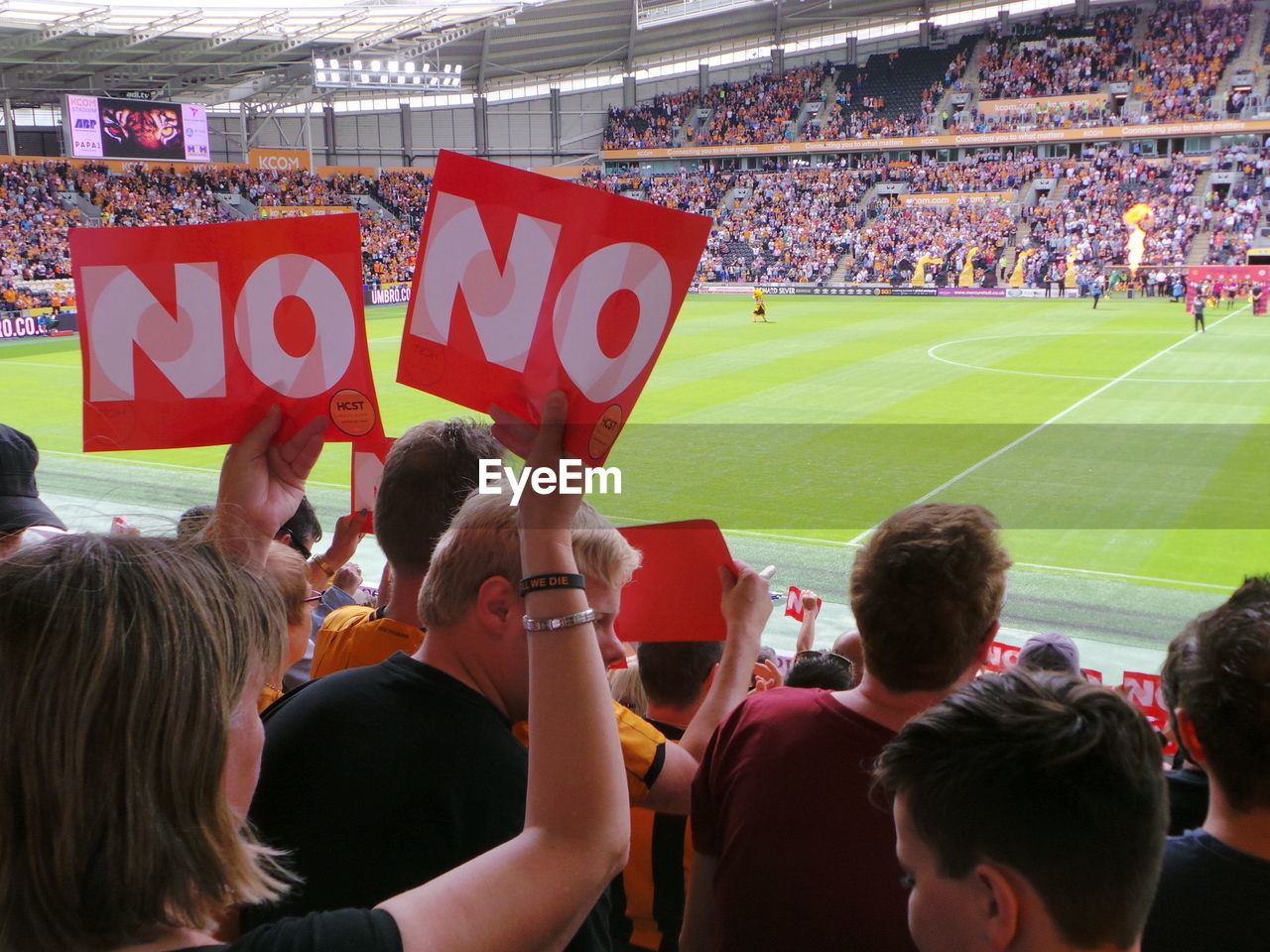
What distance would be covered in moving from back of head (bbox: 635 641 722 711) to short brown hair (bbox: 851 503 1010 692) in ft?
2.65

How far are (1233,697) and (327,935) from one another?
1.64 meters

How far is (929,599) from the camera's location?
2223 millimetres

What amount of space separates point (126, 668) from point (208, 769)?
0.49 ft

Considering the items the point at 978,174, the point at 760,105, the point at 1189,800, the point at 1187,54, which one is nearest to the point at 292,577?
the point at 1189,800

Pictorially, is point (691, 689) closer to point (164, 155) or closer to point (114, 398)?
point (114, 398)

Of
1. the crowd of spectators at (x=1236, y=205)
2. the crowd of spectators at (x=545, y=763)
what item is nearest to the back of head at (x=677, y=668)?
the crowd of spectators at (x=545, y=763)

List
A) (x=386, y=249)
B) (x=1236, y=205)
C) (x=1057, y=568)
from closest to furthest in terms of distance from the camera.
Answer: (x=1057, y=568)
(x=1236, y=205)
(x=386, y=249)

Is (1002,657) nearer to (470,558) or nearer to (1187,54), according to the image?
(470,558)

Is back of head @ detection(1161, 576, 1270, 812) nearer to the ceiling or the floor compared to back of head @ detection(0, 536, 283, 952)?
nearer to the floor

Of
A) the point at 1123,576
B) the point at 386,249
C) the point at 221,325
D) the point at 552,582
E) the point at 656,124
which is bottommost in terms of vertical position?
the point at 1123,576

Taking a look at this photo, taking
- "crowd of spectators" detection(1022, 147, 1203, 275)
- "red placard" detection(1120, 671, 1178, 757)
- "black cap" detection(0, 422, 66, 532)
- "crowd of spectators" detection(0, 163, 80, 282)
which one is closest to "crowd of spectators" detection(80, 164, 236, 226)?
"crowd of spectators" detection(0, 163, 80, 282)

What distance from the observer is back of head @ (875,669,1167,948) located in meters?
1.42

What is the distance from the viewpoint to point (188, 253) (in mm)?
2549

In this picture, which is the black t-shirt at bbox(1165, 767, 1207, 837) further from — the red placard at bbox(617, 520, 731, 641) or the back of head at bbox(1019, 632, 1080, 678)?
the back of head at bbox(1019, 632, 1080, 678)
